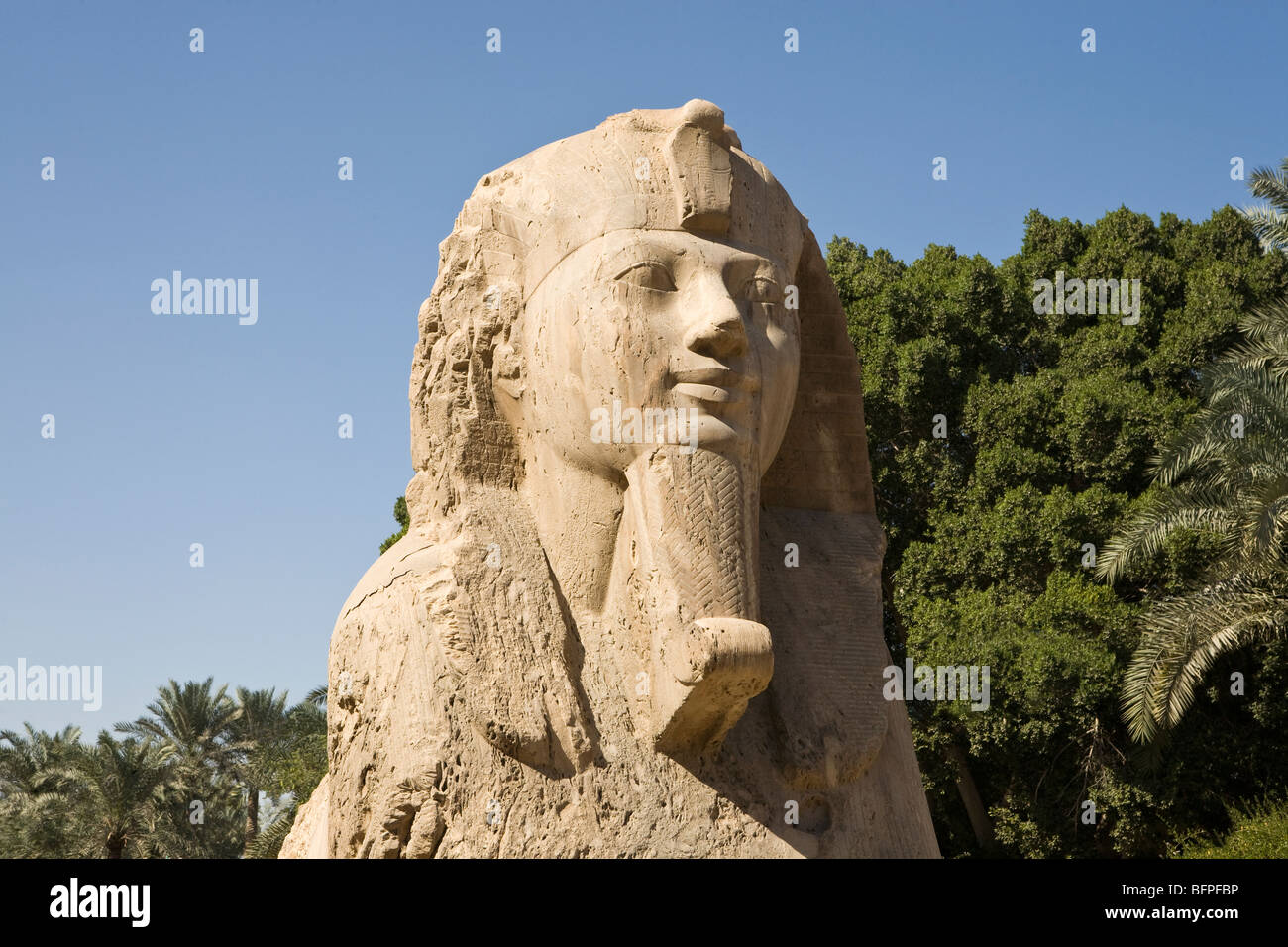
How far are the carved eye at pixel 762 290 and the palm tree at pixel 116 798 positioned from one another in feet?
51.1

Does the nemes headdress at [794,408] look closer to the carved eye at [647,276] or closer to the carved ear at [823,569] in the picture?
the carved ear at [823,569]

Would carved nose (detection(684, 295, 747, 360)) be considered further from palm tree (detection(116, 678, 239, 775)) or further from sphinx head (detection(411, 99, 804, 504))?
palm tree (detection(116, 678, 239, 775))

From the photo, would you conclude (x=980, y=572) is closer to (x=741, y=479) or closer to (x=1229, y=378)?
(x=1229, y=378)

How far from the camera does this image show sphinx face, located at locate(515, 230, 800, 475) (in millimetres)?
4562

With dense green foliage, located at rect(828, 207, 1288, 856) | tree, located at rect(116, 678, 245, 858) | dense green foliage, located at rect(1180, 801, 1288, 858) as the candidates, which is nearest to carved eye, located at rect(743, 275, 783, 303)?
dense green foliage, located at rect(1180, 801, 1288, 858)

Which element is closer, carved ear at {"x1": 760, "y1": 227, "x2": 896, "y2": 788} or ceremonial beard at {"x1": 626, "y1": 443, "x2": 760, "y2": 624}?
ceremonial beard at {"x1": 626, "y1": 443, "x2": 760, "y2": 624}

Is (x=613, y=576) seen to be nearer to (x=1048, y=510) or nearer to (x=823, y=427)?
(x=823, y=427)

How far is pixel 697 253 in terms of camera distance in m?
4.67

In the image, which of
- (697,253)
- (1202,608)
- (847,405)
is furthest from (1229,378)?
(697,253)

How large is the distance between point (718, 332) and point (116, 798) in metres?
15.9

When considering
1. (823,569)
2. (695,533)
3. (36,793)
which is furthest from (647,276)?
(36,793)

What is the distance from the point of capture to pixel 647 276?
4.62 meters

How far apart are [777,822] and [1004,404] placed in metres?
12.5

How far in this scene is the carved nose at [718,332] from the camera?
15.0ft
